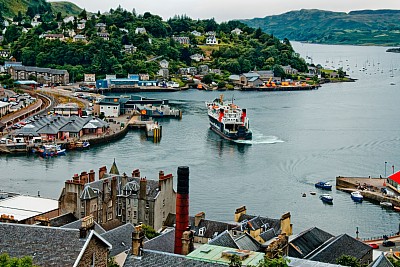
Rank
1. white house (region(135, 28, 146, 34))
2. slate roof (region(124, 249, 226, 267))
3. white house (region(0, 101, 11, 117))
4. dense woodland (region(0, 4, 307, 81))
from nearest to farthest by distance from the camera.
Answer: slate roof (region(124, 249, 226, 267))
white house (region(0, 101, 11, 117))
dense woodland (region(0, 4, 307, 81))
white house (region(135, 28, 146, 34))

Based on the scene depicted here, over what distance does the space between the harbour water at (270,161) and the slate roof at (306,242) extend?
4.94 metres

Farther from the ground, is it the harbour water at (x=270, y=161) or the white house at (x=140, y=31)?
the white house at (x=140, y=31)

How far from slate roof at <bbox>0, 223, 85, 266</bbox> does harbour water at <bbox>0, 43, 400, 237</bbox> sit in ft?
47.3

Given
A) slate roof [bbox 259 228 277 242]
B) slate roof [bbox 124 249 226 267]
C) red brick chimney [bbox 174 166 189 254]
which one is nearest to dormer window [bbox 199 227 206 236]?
slate roof [bbox 259 228 277 242]

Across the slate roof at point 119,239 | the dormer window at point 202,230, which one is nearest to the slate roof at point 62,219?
the slate roof at point 119,239

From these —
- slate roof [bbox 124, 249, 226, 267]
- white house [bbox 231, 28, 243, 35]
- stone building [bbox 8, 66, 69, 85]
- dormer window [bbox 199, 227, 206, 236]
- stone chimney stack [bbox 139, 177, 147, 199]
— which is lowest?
dormer window [bbox 199, 227, 206, 236]

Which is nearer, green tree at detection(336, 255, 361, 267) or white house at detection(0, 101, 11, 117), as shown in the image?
Answer: green tree at detection(336, 255, 361, 267)

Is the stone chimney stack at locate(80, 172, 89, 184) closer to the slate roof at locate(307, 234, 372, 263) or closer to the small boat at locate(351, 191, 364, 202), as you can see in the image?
the slate roof at locate(307, 234, 372, 263)

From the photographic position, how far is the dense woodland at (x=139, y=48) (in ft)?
324

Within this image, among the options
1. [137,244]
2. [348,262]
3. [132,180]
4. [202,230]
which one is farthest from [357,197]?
[137,244]

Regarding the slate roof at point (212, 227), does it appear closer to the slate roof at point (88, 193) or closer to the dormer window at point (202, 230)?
the dormer window at point (202, 230)

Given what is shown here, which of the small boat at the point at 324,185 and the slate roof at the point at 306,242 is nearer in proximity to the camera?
the slate roof at the point at 306,242

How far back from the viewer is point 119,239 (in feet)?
63.0

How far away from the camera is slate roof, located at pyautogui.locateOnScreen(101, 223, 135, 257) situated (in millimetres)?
18591
